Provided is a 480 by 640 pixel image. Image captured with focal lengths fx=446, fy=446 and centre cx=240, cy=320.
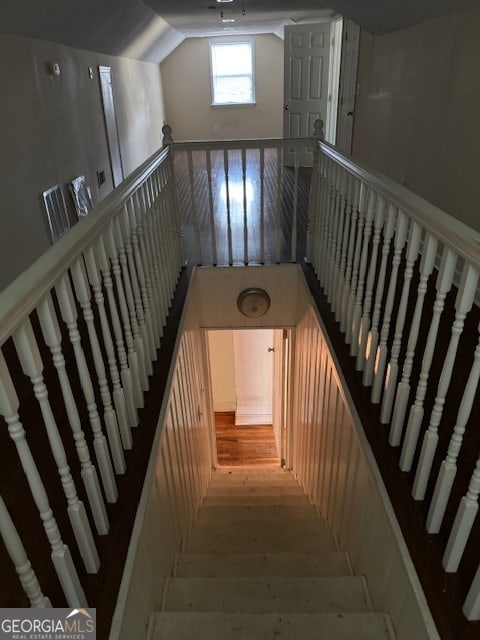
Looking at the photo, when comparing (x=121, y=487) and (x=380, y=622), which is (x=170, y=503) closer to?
(x=121, y=487)

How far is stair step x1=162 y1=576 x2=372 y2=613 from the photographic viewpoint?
1.69 meters

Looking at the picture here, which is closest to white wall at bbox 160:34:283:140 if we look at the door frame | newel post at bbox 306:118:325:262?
the door frame

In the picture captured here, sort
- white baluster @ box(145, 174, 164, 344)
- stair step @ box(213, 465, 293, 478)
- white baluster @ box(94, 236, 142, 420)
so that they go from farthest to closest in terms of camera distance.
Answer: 1. stair step @ box(213, 465, 293, 478)
2. white baluster @ box(145, 174, 164, 344)
3. white baluster @ box(94, 236, 142, 420)

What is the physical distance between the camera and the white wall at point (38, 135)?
2.98 meters

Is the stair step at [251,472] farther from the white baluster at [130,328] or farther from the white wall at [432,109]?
the white wall at [432,109]

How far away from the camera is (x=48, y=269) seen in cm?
108

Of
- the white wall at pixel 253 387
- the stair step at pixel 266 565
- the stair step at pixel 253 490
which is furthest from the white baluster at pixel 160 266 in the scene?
the white wall at pixel 253 387

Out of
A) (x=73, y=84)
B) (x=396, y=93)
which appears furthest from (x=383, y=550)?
(x=73, y=84)

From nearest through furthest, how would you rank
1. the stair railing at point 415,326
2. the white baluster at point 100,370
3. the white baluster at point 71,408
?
1. the white baluster at point 71,408
2. the stair railing at point 415,326
3. the white baluster at point 100,370

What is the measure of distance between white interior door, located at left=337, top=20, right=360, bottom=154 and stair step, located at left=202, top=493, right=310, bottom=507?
12.8ft

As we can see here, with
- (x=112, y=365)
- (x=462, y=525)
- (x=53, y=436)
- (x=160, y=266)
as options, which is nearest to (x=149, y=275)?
(x=160, y=266)

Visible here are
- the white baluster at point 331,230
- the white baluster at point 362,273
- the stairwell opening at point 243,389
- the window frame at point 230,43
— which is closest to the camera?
the white baluster at point 362,273

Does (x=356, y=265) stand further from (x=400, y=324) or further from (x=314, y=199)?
(x=314, y=199)

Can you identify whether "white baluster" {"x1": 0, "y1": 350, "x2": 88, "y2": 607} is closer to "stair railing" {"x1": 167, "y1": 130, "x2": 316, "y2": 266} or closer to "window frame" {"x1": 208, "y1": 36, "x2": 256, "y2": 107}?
"stair railing" {"x1": 167, "y1": 130, "x2": 316, "y2": 266}
